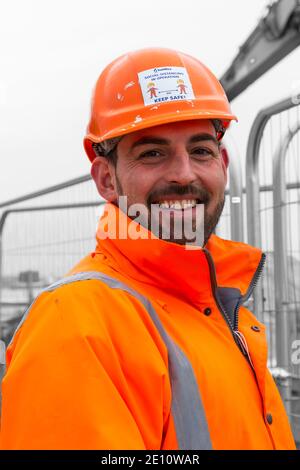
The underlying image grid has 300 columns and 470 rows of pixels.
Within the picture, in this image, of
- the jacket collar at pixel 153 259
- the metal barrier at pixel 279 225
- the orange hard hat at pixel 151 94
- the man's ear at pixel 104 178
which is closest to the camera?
the jacket collar at pixel 153 259

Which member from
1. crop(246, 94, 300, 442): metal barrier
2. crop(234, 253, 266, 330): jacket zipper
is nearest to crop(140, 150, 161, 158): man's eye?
crop(234, 253, 266, 330): jacket zipper

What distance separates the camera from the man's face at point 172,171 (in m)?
1.78

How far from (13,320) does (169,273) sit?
4904 millimetres

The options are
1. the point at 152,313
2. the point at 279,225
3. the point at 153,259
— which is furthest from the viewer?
the point at 279,225

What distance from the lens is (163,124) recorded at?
1.80m

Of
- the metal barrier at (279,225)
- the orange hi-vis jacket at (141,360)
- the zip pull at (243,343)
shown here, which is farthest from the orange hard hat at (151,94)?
the metal barrier at (279,225)

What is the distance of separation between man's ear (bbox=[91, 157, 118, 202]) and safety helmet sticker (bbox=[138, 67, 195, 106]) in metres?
0.24

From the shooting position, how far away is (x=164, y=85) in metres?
1.87

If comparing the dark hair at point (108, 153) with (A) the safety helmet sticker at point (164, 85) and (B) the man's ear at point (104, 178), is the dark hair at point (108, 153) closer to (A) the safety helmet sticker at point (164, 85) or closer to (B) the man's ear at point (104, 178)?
(B) the man's ear at point (104, 178)

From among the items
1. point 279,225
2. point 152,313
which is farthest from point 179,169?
point 279,225

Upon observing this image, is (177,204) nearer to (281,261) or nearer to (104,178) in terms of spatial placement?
(104,178)

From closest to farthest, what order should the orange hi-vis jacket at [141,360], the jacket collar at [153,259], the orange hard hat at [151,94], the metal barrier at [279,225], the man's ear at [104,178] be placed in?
the orange hi-vis jacket at [141,360] → the jacket collar at [153,259] → the orange hard hat at [151,94] → the man's ear at [104,178] → the metal barrier at [279,225]

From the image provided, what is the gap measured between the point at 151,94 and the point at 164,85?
46mm
